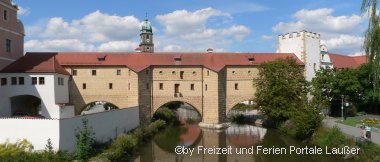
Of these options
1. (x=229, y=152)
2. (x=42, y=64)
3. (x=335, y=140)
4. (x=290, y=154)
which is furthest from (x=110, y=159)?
(x=42, y=64)

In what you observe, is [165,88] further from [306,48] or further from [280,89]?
[306,48]

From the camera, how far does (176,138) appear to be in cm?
3219

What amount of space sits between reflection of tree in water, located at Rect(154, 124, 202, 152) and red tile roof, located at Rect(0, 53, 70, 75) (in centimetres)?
993

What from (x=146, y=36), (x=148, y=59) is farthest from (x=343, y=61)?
(x=146, y=36)

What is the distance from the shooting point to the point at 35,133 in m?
18.8

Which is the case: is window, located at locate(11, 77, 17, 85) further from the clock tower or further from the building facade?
the clock tower

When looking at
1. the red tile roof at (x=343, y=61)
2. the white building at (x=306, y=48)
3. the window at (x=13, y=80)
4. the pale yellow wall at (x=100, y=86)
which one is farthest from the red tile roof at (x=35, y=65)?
the red tile roof at (x=343, y=61)

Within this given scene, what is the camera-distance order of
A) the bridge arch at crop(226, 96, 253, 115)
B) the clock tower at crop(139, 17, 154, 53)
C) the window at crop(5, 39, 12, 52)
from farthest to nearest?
the clock tower at crop(139, 17, 154, 53)
the bridge arch at crop(226, 96, 253, 115)
the window at crop(5, 39, 12, 52)

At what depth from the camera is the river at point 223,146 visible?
23.1m

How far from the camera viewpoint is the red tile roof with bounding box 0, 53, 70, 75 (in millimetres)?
30656

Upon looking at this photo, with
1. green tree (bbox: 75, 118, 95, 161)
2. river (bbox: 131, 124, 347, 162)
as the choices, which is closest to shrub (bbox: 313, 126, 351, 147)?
river (bbox: 131, 124, 347, 162)

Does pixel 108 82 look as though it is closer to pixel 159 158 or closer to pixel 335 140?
pixel 159 158

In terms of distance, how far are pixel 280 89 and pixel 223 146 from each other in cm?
896

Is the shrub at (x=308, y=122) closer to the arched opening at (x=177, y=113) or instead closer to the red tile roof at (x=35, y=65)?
the arched opening at (x=177, y=113)
